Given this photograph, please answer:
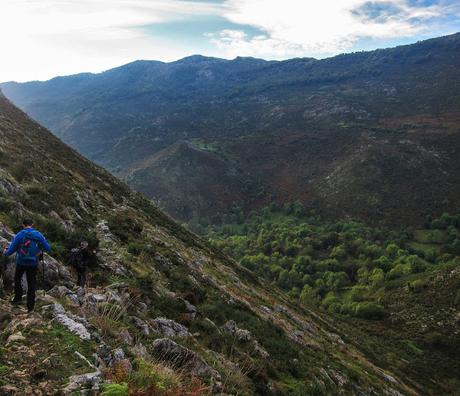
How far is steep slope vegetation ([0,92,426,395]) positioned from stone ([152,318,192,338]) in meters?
0.05

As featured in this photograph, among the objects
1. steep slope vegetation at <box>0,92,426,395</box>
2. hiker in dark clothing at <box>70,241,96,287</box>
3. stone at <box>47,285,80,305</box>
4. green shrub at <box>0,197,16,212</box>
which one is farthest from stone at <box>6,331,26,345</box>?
green shrub at <box>0,197,16,212</box>

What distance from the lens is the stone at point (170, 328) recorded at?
13.0 metres

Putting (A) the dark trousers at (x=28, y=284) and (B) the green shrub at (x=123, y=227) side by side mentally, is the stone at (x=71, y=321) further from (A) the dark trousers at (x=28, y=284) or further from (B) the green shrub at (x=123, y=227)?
(B) the green shrub at (x=123, y=227)

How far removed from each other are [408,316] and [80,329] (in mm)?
65904

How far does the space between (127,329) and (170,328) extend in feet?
10.7

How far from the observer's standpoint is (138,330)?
1134cm

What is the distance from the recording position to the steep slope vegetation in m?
7.54

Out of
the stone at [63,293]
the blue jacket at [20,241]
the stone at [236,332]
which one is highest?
the blue jacket at [20,241]

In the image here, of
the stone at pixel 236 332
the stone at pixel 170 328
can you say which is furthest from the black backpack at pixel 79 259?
the stone at pixel 236 332

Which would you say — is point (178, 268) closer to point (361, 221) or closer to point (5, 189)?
point (5, 189)

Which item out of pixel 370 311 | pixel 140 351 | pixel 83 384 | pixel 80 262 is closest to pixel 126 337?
pixel 140 351

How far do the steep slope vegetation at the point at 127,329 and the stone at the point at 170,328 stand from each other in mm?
49

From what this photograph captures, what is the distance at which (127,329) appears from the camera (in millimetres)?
10570

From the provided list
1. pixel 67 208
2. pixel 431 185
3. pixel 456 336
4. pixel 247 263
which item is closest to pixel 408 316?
pixel 456 336
